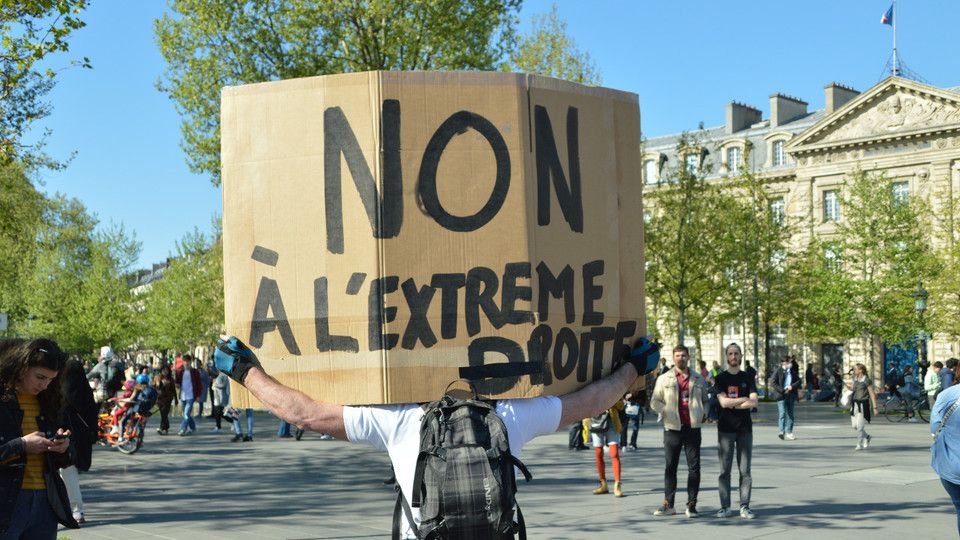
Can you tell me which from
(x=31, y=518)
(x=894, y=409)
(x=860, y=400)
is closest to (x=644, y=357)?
(x=31, y=518)

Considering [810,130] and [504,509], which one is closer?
[504,509]

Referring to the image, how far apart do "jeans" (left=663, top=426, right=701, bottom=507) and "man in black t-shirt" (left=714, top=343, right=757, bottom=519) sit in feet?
1.08

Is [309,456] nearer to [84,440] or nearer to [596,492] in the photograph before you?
[596,492]

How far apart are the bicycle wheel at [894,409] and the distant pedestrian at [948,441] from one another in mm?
24789

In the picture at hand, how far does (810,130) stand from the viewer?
63.0 meters

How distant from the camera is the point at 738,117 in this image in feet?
245

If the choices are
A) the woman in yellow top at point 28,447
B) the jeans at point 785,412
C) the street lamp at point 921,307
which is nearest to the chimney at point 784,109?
the street lamp at point 921,307

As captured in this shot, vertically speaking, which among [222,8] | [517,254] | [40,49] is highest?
[222,8]

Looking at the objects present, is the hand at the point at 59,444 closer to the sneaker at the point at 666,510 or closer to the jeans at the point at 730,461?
the jeans at the point at 730,461

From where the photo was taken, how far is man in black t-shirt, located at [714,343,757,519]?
12.2m

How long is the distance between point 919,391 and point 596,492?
23.7m

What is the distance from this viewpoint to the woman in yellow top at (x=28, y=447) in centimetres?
548

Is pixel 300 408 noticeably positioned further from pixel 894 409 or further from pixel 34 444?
pixel 894 409

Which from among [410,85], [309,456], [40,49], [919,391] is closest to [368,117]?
[410,85]
